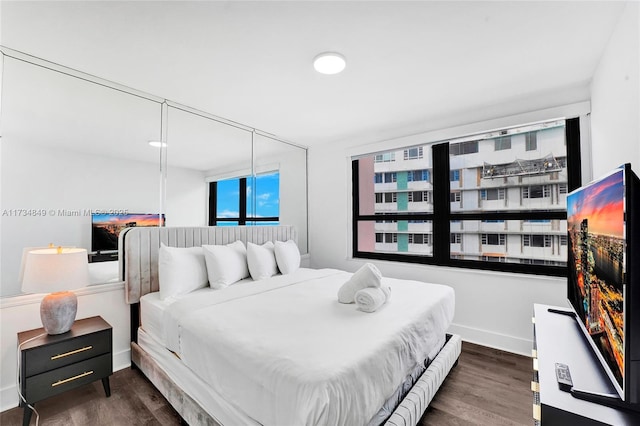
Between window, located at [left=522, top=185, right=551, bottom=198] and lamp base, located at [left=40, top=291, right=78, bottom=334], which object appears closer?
lamp base, located at [left=40, top=291, right=78, bottom=334]

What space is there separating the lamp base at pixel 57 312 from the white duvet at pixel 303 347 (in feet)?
2.18

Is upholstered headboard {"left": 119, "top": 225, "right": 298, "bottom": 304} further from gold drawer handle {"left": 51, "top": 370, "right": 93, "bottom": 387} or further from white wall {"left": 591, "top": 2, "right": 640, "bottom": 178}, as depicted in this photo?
white wall {"left": 591, "top": 2, "right": 640, "bottom": 178}

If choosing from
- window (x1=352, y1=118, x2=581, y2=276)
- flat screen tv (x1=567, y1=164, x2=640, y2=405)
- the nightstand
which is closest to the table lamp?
the nightstand

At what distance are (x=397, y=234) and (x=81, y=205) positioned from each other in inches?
135

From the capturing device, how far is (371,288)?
2.03m

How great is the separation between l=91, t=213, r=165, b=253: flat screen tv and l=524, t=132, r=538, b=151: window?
4.00 meters

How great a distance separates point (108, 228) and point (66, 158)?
63 centimetres

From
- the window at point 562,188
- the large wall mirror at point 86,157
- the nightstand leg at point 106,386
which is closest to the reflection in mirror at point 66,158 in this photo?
the large wall mirror at point 86,157

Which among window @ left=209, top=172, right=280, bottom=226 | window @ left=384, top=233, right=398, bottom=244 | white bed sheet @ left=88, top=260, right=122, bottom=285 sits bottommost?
white bed sheet @ left=88, top=260, right=122, bottom=285

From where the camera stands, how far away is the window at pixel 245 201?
10.8 ft

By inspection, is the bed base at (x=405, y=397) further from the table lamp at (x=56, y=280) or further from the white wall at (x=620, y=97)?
the white wall at (x=620, y=97)

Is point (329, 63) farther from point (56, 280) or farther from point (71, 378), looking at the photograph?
point (71, 378)

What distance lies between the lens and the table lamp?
1.78m

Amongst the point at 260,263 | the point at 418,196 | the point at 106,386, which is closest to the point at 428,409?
the point at 260,263
